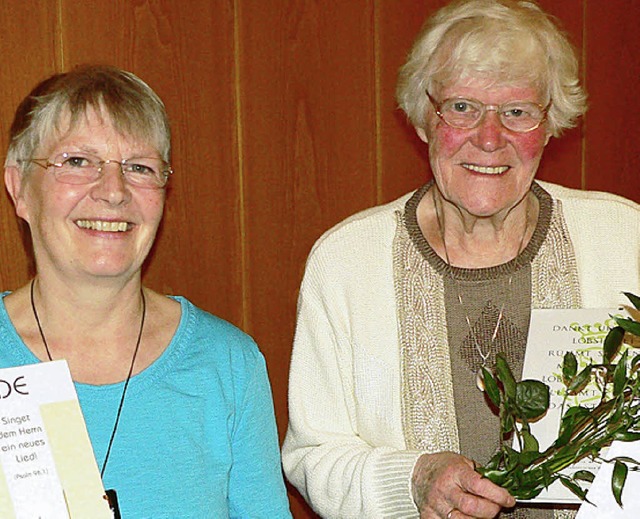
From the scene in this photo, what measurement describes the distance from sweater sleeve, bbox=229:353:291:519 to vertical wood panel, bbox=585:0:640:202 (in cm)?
156

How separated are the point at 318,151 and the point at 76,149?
0.95 meters

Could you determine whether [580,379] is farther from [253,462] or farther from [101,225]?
[101,225]

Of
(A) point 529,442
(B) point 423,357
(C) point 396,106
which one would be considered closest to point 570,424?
(A) point 529,442

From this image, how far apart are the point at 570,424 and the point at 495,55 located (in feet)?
2.20

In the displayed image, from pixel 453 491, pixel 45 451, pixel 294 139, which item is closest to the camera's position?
pixel 45 451

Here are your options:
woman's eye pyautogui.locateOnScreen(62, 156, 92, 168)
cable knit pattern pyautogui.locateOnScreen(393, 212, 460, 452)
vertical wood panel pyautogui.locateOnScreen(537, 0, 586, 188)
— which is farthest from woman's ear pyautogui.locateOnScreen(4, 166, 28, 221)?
vertical wood panel pyautogui.locateOnScreen(537, 0, 586, 188)

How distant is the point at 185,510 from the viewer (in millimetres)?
1591

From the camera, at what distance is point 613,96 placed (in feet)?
9.74

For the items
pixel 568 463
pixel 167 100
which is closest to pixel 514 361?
pixel 568 463

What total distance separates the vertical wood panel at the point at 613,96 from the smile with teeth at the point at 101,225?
173 centimetres

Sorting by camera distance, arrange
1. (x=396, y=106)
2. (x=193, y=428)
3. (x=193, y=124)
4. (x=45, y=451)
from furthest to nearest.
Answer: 1. (x=396, y=106)
2. (x=193, y=124)
3. (x=193, y=428)
4. (x=45, y=451)

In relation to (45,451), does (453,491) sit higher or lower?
lower

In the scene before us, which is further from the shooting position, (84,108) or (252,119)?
(252,119)

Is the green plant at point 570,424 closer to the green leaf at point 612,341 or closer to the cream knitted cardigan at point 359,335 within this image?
the green leaf at point 612,341
